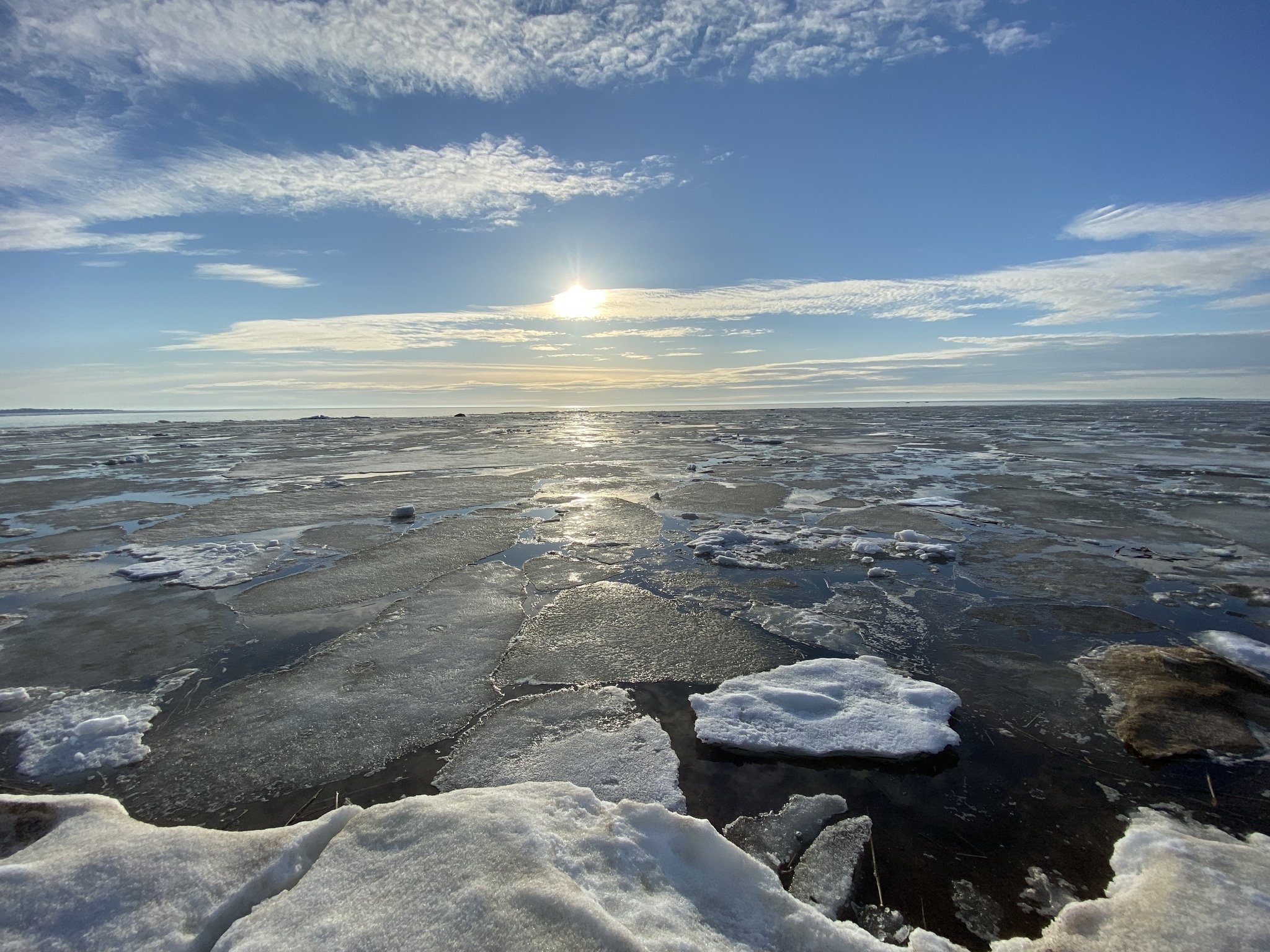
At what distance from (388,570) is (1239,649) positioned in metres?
8.85

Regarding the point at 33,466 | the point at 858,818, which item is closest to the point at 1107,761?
the point at 858,818

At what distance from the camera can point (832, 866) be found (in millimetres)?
2873

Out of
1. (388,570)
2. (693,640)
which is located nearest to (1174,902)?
Answer: (693,640)

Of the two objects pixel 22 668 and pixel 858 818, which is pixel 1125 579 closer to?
pixel 858 818

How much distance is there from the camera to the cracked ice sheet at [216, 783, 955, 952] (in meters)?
2.08

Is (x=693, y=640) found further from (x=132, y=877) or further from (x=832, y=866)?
(x=132, y=877)

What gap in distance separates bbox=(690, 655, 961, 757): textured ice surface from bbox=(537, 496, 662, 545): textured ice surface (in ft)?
14.5

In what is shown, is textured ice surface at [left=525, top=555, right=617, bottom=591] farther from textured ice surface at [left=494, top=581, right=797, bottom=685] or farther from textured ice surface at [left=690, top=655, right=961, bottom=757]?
textured ice surface at [left=690, top=655, right=961, bottom=757]

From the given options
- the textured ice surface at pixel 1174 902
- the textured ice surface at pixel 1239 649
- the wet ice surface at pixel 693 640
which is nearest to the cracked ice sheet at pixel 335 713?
the wet ice surface at pixel 693 640

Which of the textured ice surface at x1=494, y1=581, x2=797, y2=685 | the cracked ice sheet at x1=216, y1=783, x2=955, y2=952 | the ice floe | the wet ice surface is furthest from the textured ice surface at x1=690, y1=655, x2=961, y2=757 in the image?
the ice floe

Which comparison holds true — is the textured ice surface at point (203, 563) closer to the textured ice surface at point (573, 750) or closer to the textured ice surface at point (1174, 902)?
the textured ice surface at point (573, 750)

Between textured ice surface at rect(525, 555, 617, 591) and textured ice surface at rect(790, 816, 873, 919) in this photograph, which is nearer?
textured ice surface at rect(790, 816, 873, 919)

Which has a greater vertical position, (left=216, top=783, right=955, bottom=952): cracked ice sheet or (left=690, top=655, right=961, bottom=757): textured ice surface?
(left=216, top=783, right=955, bottom=952): cracked ice sheet

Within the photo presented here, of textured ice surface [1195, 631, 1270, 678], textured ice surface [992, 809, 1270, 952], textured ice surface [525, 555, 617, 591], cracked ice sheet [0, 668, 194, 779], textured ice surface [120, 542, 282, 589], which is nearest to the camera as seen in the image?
textured ice surface [992, 809, 1270, 952]
